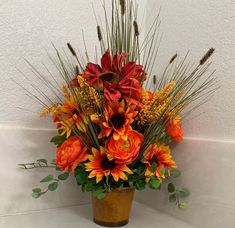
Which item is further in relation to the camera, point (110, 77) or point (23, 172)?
point (23, 172)

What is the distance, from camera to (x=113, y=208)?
2.40 feet

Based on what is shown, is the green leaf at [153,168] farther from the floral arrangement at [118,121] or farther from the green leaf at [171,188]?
the green leaf at [171,188]

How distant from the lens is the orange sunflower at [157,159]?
2.30 feet

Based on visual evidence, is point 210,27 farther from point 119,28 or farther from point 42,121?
point 42,121

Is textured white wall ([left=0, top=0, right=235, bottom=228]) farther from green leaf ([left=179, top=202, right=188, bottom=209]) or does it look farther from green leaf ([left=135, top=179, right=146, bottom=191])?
green leaf ([left=135, top=179, right=146, bottom=191])

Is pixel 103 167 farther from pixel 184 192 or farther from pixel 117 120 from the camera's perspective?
pixel 184 192

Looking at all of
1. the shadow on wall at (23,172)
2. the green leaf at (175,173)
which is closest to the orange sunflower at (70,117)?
the shadow on wall at (23,172)

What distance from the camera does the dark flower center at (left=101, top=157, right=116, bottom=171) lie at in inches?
26.7

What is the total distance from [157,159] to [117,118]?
0.45 ft

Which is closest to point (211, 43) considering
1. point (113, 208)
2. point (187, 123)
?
point (187, 123)

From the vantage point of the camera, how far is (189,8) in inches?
33.0

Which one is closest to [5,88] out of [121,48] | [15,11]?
[15,11]

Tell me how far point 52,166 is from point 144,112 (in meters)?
0.31

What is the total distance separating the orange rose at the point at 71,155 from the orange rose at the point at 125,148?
0.06m
